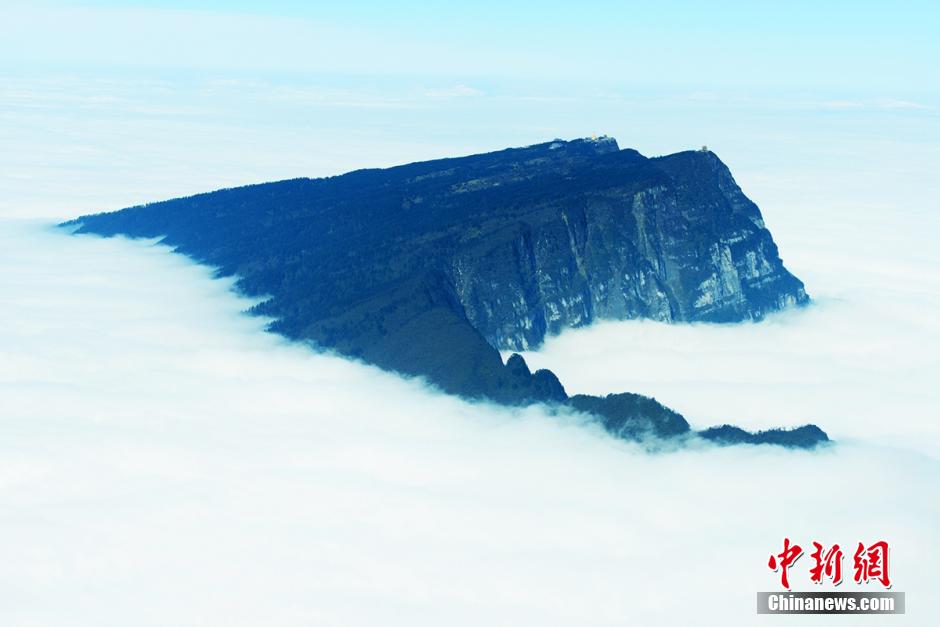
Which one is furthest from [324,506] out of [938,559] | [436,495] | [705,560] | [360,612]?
[938,559]

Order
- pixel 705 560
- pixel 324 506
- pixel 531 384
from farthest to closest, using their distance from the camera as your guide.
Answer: pixel 531 384 < pixel 324 506 < pixel 705 560

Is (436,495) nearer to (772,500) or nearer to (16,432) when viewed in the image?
(772,500)

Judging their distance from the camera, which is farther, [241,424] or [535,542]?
[241,424]

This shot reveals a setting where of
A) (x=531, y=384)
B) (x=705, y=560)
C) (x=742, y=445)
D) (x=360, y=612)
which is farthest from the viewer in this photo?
(x=531, y=384)

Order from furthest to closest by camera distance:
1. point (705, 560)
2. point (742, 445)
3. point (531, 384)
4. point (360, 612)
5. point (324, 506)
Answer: point (531, 384) < point (742, 445) < point (324, 506) < point (705, 560) < point (360, 612)

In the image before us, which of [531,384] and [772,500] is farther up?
[531,384]

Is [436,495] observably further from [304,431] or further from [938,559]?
[938,559]

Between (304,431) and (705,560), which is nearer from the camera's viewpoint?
(705,560)

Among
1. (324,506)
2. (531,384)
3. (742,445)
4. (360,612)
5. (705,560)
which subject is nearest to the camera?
(360,612)

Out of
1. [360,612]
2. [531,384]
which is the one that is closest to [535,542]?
[360,612]
